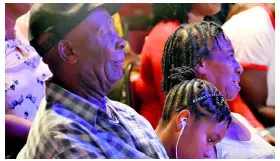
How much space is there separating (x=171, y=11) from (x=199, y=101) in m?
0.34

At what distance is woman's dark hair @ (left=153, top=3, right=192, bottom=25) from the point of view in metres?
1.62

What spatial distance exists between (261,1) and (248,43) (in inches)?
5.9

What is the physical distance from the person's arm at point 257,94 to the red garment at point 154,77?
0.05m

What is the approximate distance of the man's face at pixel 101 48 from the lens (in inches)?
54.5

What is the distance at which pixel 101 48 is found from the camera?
141 cm

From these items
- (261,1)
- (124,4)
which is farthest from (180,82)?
(261,1)

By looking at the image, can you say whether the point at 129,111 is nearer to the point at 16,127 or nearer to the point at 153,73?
the point at 153,73

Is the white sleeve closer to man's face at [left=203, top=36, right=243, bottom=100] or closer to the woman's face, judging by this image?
man's face at [left=203, top=36, right=243, bottom=100]

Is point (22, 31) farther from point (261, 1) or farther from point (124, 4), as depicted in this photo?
point (261, 1)

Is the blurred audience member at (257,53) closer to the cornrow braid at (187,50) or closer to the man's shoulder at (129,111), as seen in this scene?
the cornrow braid at (187,50)

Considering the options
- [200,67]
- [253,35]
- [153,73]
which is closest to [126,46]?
[153,73]

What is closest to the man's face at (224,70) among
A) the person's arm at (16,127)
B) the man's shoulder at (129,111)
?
the man's shoulder at (129,111)
